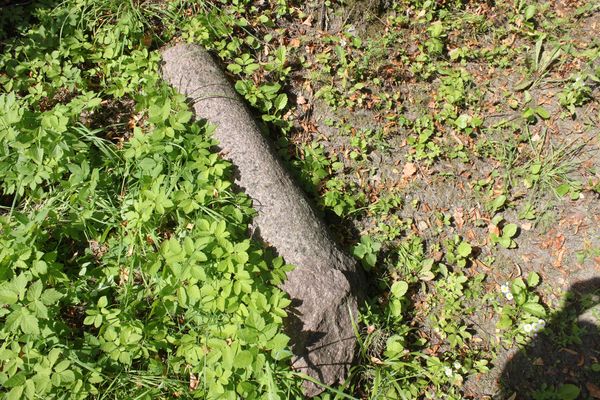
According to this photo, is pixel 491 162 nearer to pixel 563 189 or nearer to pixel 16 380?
pixel 563 189

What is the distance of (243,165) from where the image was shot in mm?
2900

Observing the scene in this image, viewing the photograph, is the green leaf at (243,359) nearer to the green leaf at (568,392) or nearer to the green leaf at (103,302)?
the green leaf at (103,302)

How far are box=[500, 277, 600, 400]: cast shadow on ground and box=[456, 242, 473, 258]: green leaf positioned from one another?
637mm

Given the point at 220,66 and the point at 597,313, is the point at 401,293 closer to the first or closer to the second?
the point at 597,313

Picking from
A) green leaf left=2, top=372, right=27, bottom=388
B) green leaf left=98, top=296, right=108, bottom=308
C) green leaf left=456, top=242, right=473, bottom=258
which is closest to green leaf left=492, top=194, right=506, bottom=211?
green leaf left=456, top=242, right=473, bottom=258

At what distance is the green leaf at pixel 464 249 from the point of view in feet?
10.0

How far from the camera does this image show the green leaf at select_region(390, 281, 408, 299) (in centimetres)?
288

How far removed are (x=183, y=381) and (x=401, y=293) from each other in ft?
4.57

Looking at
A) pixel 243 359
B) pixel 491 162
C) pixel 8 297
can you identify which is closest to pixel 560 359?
pixel 491 162

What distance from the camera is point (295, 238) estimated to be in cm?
269

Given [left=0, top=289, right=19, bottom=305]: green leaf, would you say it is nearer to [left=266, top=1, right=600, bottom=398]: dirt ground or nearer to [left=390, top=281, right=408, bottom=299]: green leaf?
[left=266, top=1, right=600, bottom=398]: dirt ground

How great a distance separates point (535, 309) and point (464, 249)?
1.81 ft

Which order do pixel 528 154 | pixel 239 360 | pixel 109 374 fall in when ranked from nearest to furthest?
pixel 239 360 → pixel 109 374 → pixel 528 154

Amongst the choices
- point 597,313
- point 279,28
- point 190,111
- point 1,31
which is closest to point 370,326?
point 597,313
